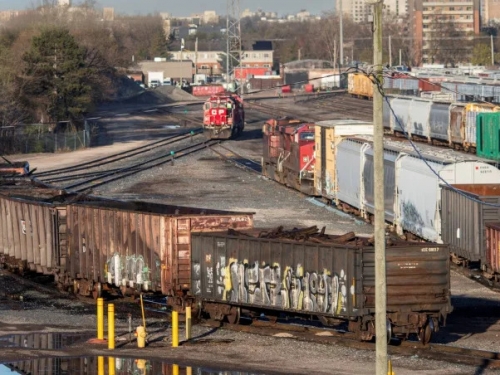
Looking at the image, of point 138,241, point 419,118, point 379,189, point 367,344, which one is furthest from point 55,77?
point 379,189

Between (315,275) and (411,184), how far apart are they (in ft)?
43.5

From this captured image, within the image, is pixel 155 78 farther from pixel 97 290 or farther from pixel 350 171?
pixel 97 290

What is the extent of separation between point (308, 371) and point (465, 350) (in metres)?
3.50

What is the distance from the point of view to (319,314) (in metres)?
22.7

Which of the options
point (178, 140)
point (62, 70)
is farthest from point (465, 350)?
point (62, 70)

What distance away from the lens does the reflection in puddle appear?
66.7ft

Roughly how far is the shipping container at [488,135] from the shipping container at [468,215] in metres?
21.9

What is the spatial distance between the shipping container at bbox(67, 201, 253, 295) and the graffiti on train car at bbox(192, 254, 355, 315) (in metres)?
0.87

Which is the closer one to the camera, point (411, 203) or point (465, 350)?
point (465, 350)

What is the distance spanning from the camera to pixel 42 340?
23.4 metres

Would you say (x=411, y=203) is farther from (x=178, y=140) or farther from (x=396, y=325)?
(x=178, y=140)

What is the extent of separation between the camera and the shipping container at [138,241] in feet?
83.0

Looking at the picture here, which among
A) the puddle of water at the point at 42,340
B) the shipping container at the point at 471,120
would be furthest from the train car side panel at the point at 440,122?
the puddle of water at the point at 42,340

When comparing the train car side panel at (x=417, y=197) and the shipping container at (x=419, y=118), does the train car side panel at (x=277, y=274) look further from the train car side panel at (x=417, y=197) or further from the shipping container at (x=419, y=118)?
the shipping container at (x=419, y=118)
